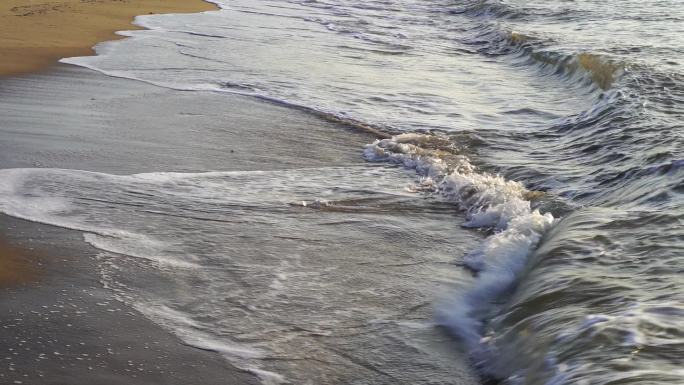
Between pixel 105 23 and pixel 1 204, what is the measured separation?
29.8 feet

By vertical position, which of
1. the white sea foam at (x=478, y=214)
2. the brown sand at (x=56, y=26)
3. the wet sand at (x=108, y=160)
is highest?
the brown sand at (x=56, y=26)

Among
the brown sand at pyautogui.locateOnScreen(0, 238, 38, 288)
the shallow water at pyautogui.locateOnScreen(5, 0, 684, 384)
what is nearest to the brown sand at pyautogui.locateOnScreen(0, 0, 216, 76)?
the shallow water at pyautogui.locateOnScreen(5, 0, 684, 384)

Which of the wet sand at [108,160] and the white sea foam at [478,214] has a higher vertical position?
the wet sand at [108,160]

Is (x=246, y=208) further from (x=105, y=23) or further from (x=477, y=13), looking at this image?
(x=477, y=13)

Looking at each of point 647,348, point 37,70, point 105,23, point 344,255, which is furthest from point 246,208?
point 105,23

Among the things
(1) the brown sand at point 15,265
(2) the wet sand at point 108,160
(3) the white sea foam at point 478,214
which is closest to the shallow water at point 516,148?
(3) the white sea foam at point 478,214

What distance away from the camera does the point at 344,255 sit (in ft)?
16.5

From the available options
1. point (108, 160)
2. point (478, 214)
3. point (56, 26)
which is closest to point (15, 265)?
point (108, 160)

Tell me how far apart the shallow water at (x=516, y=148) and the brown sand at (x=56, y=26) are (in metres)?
0.48

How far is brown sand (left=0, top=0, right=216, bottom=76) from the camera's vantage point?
10.2 meters

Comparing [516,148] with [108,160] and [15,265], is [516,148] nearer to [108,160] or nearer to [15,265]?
[108,160]

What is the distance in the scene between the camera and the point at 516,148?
320 inches

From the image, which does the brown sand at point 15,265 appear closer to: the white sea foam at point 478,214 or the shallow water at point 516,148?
the shallow water at point 516,148

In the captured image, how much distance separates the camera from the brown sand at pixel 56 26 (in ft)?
33.4
